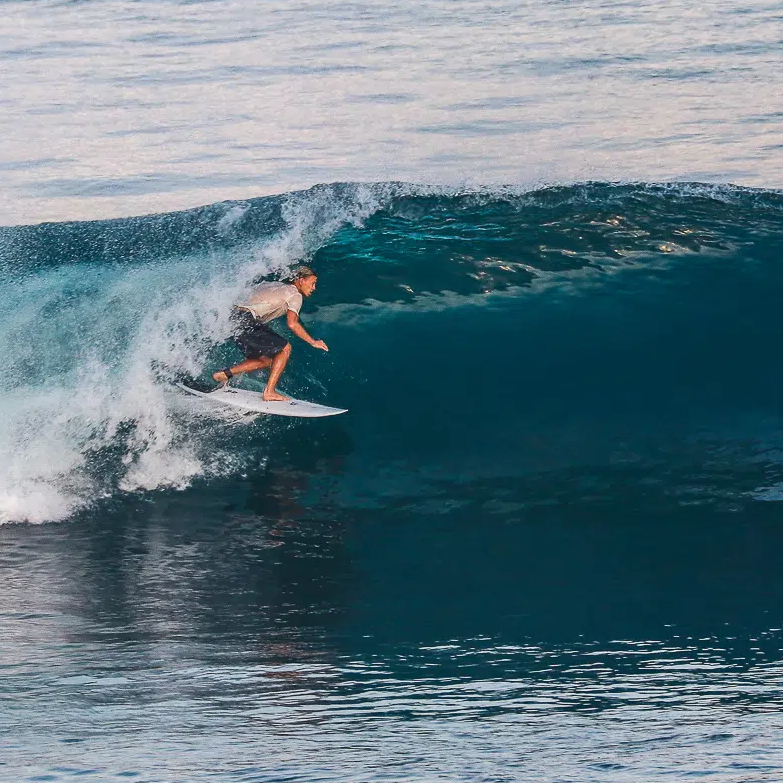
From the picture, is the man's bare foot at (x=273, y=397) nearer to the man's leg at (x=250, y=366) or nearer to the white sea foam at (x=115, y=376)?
the man's leg at (x=250, y=366)

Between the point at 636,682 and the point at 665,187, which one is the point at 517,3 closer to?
the point at 665,187

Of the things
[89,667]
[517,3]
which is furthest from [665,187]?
[517,3]

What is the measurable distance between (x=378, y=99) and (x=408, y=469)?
42.6ft

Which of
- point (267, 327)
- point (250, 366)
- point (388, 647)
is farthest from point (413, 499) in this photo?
point (388, 647)

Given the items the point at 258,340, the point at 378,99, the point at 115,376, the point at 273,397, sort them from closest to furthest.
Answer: the point at 258,340, the point at 273,397, the point at 115,376, the point at 378,99

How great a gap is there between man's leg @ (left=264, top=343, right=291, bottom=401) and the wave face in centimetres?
54

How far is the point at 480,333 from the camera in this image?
10.4 m

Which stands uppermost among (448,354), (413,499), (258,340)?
(258,340)

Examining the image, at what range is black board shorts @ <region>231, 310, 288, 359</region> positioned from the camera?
882cm

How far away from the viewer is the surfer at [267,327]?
28.7 feet

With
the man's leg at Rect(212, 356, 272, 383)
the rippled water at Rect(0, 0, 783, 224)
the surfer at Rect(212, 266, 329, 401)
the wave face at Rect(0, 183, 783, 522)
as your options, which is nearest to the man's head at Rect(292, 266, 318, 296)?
the surfer at Rect(212, 266, 329, 401)

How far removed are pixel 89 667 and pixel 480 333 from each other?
563cm

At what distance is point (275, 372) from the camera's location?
8898mm

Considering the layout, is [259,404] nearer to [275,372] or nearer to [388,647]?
[275,372]
